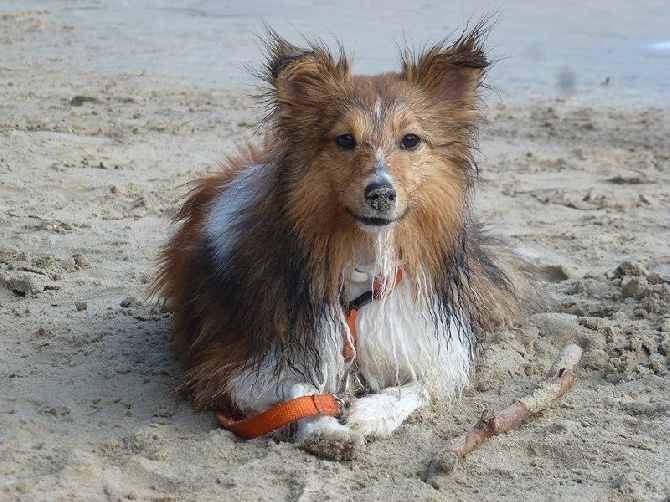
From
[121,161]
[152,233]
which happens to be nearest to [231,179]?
[152,233]

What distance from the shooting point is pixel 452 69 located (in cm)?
457

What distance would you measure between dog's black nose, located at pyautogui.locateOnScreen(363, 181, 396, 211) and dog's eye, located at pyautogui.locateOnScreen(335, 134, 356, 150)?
0.25 m

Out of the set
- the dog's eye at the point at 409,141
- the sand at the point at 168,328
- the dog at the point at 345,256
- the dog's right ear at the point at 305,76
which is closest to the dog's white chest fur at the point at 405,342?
the dog at the point at 345,256

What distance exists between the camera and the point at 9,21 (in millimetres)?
14367

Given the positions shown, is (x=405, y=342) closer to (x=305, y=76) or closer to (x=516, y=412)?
(x=516, y=412)

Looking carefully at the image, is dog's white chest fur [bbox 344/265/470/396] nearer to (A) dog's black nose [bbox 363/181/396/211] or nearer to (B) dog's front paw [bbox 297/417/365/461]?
(A) dog's black nose [bbox 363/181/396/211]

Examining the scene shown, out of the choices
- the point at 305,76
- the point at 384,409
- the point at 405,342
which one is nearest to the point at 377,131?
the point at 305,76

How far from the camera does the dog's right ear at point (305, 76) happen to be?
14.5 ft

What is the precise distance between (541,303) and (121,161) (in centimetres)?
366

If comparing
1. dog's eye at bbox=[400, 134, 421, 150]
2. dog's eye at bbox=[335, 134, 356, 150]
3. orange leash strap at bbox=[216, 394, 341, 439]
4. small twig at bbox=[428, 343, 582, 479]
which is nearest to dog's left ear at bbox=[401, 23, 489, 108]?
dog's eye at bbox=[400, 134, 421, 150]

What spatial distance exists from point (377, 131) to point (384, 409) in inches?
44.9

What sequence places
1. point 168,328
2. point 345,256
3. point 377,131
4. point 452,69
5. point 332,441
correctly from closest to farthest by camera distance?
point 332,441 < point 377,131 < point 345,256 < point 452,69 < point 168,328

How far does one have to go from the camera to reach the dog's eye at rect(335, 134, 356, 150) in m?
4.33

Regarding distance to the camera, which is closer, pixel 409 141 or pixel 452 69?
pixel 409 141
